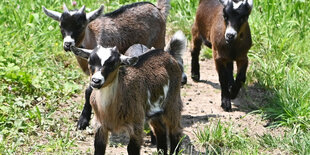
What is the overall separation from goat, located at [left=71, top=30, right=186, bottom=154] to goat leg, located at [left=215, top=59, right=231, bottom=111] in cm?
189

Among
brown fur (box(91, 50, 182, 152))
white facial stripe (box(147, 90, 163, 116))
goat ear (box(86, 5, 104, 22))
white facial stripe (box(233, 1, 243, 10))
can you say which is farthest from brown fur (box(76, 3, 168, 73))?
white facial stripe (box(147, 90, 163, 116))

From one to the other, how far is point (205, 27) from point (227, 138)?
264cm

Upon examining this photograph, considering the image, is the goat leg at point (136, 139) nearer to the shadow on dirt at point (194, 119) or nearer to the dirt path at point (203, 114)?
the dirt path at point (203, 114)

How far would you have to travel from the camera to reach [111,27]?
8445 mm

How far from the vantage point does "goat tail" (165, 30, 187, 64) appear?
7.12 m

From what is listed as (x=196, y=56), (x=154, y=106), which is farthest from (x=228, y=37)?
(x=154, y=106)

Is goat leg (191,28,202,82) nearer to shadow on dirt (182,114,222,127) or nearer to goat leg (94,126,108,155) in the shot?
shadow on dirt (182,114,222,127)

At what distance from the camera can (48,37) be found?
30.7 ft

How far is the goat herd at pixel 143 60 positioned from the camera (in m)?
6.06

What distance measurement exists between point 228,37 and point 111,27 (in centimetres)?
161

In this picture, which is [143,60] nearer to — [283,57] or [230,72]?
[230,72]

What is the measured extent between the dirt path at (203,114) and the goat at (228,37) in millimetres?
234

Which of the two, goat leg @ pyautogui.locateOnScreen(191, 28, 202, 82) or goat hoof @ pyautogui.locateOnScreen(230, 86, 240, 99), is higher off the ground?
goat leg @ pyautogui.locateOnScreen(191, 28, 202, 82)

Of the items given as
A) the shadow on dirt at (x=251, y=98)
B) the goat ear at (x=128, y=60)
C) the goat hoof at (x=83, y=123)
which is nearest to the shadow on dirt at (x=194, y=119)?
the shadow on dirt at (x=251, y=98)
